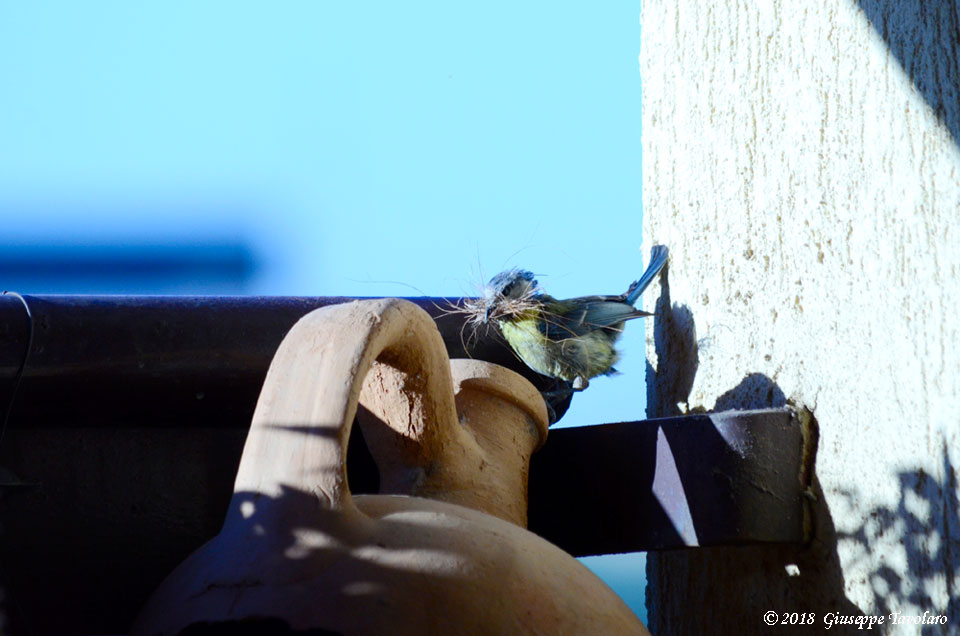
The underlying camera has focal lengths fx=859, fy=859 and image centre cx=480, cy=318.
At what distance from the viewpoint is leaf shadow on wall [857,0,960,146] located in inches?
38.8

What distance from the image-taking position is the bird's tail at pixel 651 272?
5.64 feet

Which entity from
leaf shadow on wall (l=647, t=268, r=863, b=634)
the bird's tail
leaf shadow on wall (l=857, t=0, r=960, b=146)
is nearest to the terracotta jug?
leaf shadow on wall (l=647, t=268, r=863, b=634)

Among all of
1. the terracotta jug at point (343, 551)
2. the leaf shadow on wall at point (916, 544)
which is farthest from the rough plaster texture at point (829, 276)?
the terracotta jug at point (343, 551)

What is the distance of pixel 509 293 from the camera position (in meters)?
1.57

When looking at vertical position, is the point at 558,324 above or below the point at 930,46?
below

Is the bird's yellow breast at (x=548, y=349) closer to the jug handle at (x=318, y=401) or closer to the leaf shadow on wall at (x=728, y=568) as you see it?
the leaf shadow on wall at (x=728, y=568)

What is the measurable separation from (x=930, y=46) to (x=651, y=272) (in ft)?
2.63

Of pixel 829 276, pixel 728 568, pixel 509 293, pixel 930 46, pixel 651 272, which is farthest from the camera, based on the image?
pixel 651 272

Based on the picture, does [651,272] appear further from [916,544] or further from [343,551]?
[343,551]

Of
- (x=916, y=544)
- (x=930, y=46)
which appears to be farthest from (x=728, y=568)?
(x=930, y=46)

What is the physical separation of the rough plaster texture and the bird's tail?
0.03 metres

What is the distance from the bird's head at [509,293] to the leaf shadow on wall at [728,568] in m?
0.32

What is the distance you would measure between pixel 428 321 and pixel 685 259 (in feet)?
2.87

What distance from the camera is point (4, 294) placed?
119 cm
